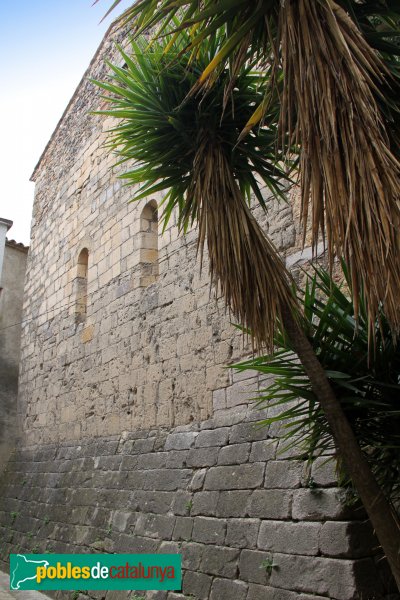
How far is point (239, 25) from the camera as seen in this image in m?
2.30

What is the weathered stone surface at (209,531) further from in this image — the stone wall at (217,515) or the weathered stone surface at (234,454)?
the weathered stone surface at (234,454)

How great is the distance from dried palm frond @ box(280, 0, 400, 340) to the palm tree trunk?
1.54ft

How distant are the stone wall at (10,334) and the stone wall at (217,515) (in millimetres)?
2742

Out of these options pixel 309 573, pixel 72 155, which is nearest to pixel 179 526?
pixel 309 573

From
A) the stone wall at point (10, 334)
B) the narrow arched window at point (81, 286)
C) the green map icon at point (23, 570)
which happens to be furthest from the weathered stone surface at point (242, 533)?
the stone wall at point (10, 334)

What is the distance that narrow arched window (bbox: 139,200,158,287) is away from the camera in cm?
653

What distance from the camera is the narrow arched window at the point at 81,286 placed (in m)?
8.05

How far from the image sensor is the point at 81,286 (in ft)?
27.0

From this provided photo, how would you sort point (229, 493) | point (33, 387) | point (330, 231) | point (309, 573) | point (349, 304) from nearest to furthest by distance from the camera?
1. point (330, 231)
2. point (349, 304)
3. point (309, 573)
4. point (229, 493)
5. point (33, 387)

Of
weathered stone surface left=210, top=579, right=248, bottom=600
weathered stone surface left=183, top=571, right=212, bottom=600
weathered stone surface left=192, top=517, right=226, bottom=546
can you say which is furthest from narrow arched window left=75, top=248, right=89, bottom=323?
weathered stone surface left=210, top=579, right=248, bottom=600

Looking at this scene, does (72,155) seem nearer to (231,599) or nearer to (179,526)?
(179,526)

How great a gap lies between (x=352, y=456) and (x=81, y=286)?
20.9 ft

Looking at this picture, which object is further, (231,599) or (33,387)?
(33,387)

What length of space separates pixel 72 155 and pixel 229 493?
682 cm
